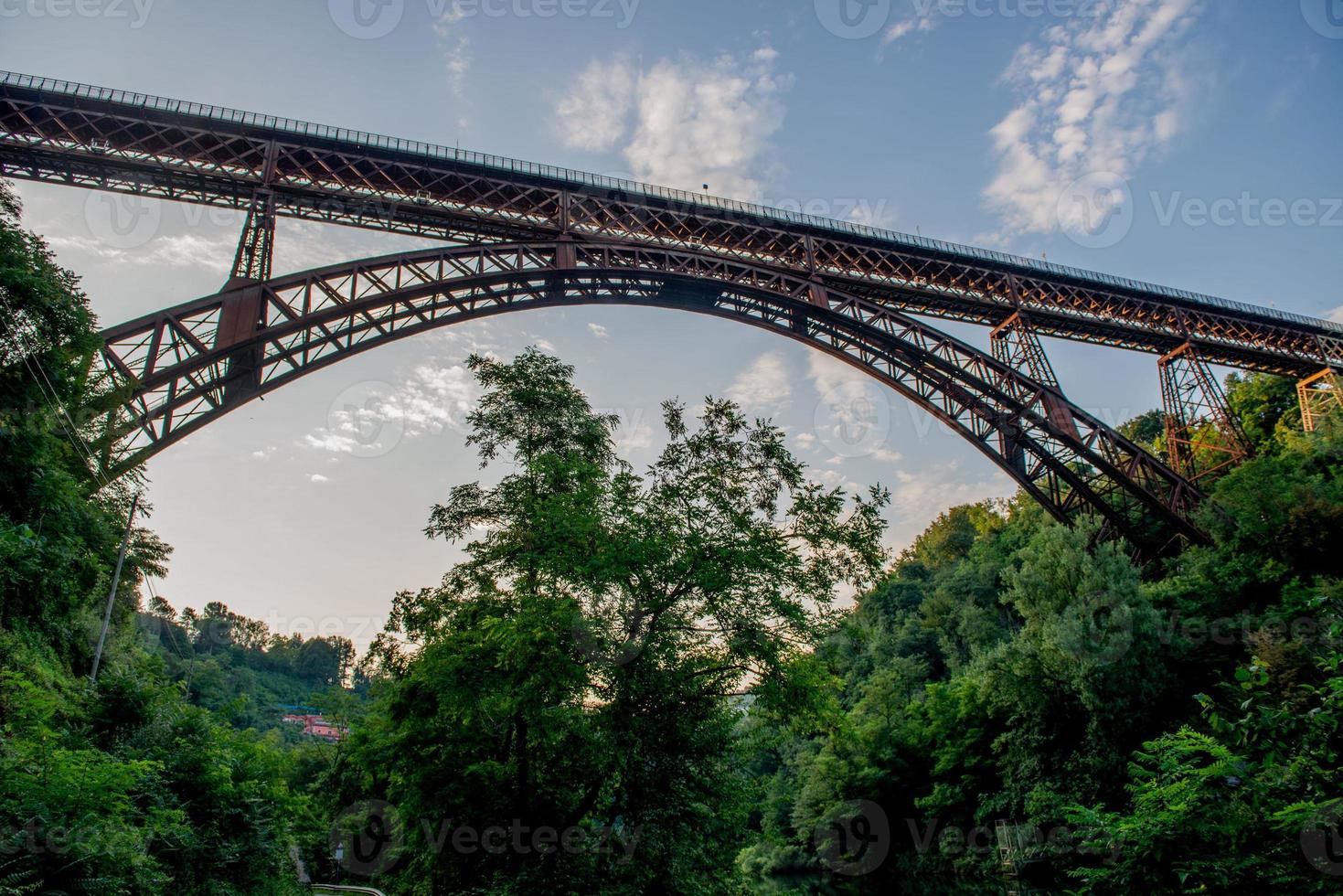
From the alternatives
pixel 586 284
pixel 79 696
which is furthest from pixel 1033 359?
pixel 79 696

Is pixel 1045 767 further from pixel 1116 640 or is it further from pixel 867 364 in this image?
pixel 867 364

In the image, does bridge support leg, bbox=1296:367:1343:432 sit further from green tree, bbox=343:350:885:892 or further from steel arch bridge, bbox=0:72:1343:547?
green tree, bbox=343:350:885:892

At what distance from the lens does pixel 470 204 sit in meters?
19.4

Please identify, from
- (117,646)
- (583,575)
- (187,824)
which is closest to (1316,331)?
(583,575)

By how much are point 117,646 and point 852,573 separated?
1750cm

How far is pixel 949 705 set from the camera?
30.4 meters
